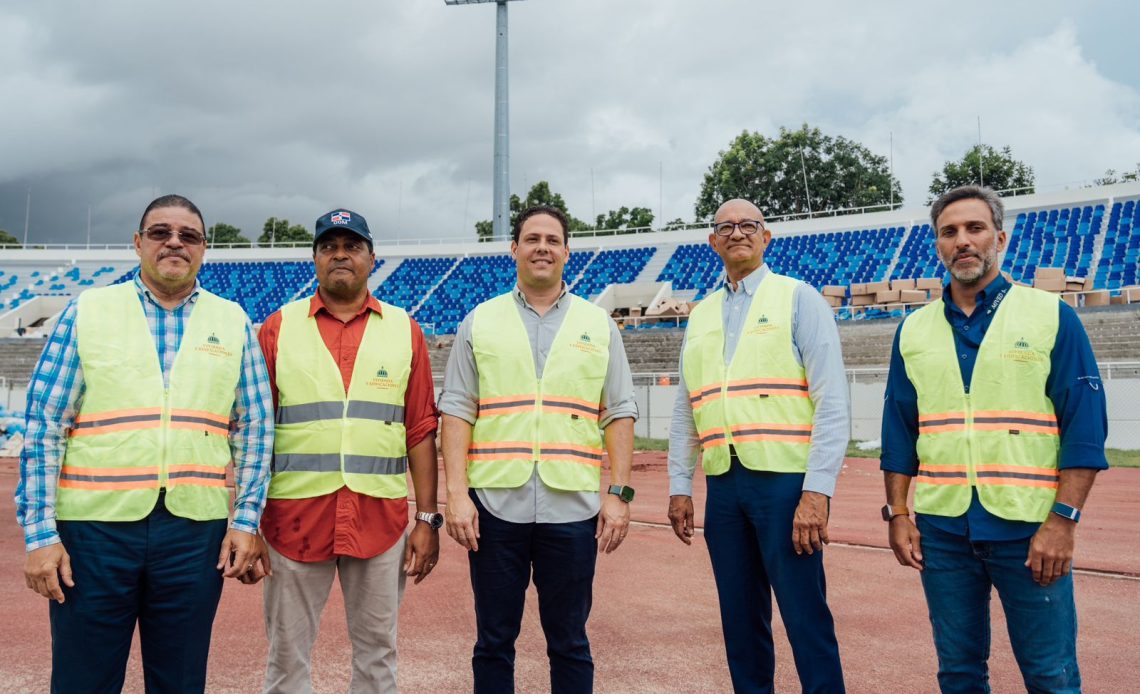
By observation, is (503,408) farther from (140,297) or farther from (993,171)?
(993,171)

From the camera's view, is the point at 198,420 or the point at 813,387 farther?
the point at 813,387

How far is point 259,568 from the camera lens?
3.05m

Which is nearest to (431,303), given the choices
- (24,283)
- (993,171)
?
(24,283)

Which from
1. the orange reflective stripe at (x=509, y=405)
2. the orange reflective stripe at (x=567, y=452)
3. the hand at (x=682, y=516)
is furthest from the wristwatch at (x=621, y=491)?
the orange reflective stripe at (x=509, y=405)

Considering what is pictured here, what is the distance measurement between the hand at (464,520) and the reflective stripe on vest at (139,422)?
2.78 feet

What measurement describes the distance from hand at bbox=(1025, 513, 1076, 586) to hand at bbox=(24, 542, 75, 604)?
3234 mm

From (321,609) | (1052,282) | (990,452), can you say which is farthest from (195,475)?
(1052,282)

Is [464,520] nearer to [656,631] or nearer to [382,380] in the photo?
[382,380]

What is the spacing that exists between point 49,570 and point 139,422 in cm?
54

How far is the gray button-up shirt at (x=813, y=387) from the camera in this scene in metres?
3.19

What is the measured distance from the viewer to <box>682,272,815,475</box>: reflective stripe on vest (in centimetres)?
328

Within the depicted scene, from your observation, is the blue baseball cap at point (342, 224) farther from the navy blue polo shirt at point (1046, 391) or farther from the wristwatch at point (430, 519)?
the navy blue polo shirt at point (1046, 391)

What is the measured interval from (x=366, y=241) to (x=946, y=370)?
238cm

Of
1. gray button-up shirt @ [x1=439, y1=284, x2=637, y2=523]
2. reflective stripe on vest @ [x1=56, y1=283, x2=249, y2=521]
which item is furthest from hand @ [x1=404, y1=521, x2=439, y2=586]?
reflective stripe on vest @ [x1=56, y1=283, x2=249, y2=521]
